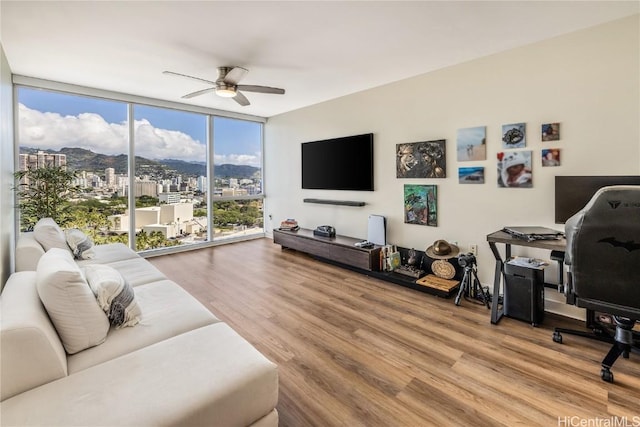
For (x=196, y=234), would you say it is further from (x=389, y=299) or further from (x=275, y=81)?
(x=389, y=299)

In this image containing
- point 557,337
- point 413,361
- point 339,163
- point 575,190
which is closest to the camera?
point 413,361

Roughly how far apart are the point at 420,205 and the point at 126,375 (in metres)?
3.31

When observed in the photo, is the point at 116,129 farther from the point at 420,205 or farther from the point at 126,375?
the point at 420,205

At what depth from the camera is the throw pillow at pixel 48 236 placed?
2747 millimetres

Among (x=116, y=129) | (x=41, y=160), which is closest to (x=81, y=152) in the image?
(x=41, y=160)

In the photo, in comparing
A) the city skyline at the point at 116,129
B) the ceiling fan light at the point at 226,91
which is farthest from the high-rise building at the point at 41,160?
the ceiling fan light at the point at 226,91

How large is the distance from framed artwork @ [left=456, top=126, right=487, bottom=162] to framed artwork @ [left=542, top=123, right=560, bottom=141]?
0.51 metres

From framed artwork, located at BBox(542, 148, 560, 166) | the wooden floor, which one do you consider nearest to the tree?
the wooden floor

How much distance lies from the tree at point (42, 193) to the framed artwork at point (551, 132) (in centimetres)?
524

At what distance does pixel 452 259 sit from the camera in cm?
345

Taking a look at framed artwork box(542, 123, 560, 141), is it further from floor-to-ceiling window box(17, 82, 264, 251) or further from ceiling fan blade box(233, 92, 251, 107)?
floor-to-ceiling window box(17, 82, 264, 251)

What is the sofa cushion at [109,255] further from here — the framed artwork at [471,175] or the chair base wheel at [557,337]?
the chair base wheel at [557,337]

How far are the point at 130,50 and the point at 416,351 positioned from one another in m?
3.78

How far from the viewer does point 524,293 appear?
254 centimetres
